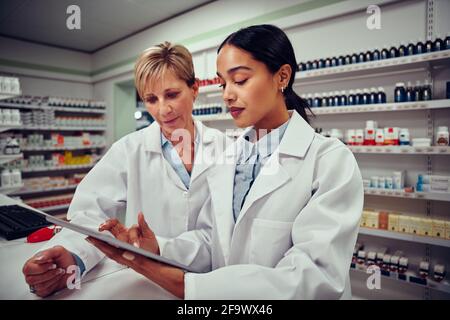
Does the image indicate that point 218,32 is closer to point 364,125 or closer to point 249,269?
point 364,125

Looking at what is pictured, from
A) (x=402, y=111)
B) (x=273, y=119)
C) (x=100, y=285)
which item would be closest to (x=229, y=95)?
(x=273, y=119)

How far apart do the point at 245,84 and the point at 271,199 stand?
373 mm

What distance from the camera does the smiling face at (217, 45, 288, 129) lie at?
0.89 m

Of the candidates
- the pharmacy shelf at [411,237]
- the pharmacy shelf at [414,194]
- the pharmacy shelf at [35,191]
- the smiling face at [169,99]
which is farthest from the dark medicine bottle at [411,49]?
the pharmacy shelf at [35,191]

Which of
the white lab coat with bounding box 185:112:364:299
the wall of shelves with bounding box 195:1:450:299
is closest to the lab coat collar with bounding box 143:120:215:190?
the white lab coat with bounding box 185:112:364:299

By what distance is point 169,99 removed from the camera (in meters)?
1.15

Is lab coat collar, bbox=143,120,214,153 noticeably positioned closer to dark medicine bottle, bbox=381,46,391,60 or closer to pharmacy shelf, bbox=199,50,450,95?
pharmacy shelf, bbox=199,50,450,95

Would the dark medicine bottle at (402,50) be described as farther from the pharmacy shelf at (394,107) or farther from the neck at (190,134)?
the neck at (190,134)

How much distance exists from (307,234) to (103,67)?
5594mm

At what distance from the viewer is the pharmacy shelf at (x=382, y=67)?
2180mm

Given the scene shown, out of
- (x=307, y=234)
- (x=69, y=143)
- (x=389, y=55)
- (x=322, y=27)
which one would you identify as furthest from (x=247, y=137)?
(x=69, y=143)

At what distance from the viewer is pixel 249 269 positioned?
725 millimetres

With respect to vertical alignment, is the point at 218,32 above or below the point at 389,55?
above

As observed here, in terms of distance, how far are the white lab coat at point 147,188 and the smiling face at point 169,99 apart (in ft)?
0.52
